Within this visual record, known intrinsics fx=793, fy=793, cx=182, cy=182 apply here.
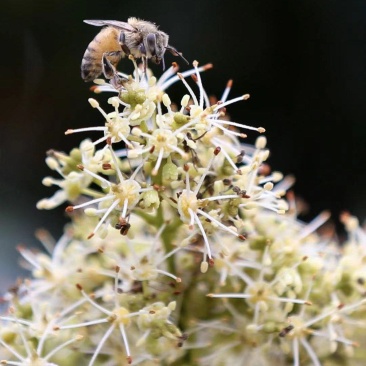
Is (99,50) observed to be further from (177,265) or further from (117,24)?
(177,265)

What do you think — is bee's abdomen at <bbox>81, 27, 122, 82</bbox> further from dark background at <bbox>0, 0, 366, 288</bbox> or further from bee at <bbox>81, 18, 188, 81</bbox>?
dark background at <bbox>0, 0, 366, 288</bbox>

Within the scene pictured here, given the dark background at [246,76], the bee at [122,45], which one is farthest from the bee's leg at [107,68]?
the dark background at [246,76]

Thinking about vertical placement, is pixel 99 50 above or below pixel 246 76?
below

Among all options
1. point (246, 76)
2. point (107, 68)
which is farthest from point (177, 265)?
point (246, 76)

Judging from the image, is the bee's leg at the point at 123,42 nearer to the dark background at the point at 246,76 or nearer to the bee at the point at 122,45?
the bee at the point at 122,45

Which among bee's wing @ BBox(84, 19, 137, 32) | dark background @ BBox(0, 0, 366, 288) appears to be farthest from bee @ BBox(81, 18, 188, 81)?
dark background @ BBox(0, 0, 366, 288)

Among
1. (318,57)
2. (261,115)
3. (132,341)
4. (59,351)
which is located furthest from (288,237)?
(318,57)

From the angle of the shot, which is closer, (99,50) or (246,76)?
(99,50)

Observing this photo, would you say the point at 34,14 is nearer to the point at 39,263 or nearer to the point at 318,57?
the point at 318,57
